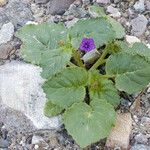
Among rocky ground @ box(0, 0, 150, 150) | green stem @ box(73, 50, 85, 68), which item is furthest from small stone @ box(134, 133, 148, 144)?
green stem @ box(73, 50, 85, 68)

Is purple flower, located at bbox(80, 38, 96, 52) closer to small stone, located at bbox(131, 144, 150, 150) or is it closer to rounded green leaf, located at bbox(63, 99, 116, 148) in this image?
rounded green leaf, located at bbox(63, 99, 116, 148)

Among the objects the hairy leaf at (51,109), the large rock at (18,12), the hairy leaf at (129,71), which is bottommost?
the hairy leaf at (51,109)

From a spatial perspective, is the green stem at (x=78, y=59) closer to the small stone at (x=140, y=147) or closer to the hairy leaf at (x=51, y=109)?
the hairy leaf at (x=51, y=109)

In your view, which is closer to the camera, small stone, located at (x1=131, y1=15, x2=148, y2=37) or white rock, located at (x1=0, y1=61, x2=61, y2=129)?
white rock, located at (x1=0, y1=61, x2=61, y2=129)

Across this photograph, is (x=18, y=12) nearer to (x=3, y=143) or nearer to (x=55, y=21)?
(x=55, y=21)

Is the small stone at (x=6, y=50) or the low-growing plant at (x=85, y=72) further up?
the low-growing plant at (x=85, y=72)

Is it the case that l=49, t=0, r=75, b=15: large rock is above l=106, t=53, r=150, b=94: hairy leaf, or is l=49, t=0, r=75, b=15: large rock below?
below

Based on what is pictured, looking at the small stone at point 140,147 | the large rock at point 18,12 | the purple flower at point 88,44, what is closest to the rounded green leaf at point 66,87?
the purple flower at point 88,44
